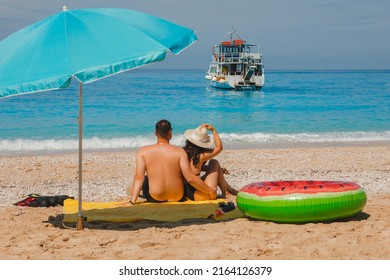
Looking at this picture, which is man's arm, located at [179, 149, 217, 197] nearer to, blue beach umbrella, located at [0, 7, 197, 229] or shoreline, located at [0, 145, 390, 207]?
blue beach umbrella, located at [0, 7, 197, 229]

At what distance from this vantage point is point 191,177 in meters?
5.96

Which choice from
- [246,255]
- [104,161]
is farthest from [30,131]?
[246,255]

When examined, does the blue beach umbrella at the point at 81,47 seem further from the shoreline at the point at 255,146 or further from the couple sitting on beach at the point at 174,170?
the shoreline at the point at 255,146

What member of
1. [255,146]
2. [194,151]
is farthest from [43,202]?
[255,146]

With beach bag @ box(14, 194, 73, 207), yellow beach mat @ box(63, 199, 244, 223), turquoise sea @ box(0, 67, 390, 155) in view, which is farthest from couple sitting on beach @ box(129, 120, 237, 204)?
turquoise sea @ box(0, 67, 390, 155)

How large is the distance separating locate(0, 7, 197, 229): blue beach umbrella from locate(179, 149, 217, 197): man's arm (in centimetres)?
142

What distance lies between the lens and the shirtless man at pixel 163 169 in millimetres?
5848

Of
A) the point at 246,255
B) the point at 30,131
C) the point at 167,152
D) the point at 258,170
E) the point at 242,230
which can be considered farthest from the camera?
the point at 30,131

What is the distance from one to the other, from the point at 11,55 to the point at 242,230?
110 inches

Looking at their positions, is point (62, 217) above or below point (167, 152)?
below

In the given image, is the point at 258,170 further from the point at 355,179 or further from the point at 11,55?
the point at 11,55

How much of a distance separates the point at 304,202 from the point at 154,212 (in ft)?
5.60

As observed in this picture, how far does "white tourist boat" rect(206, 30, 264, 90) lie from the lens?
50781 mm

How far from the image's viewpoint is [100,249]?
4820 millimetres
